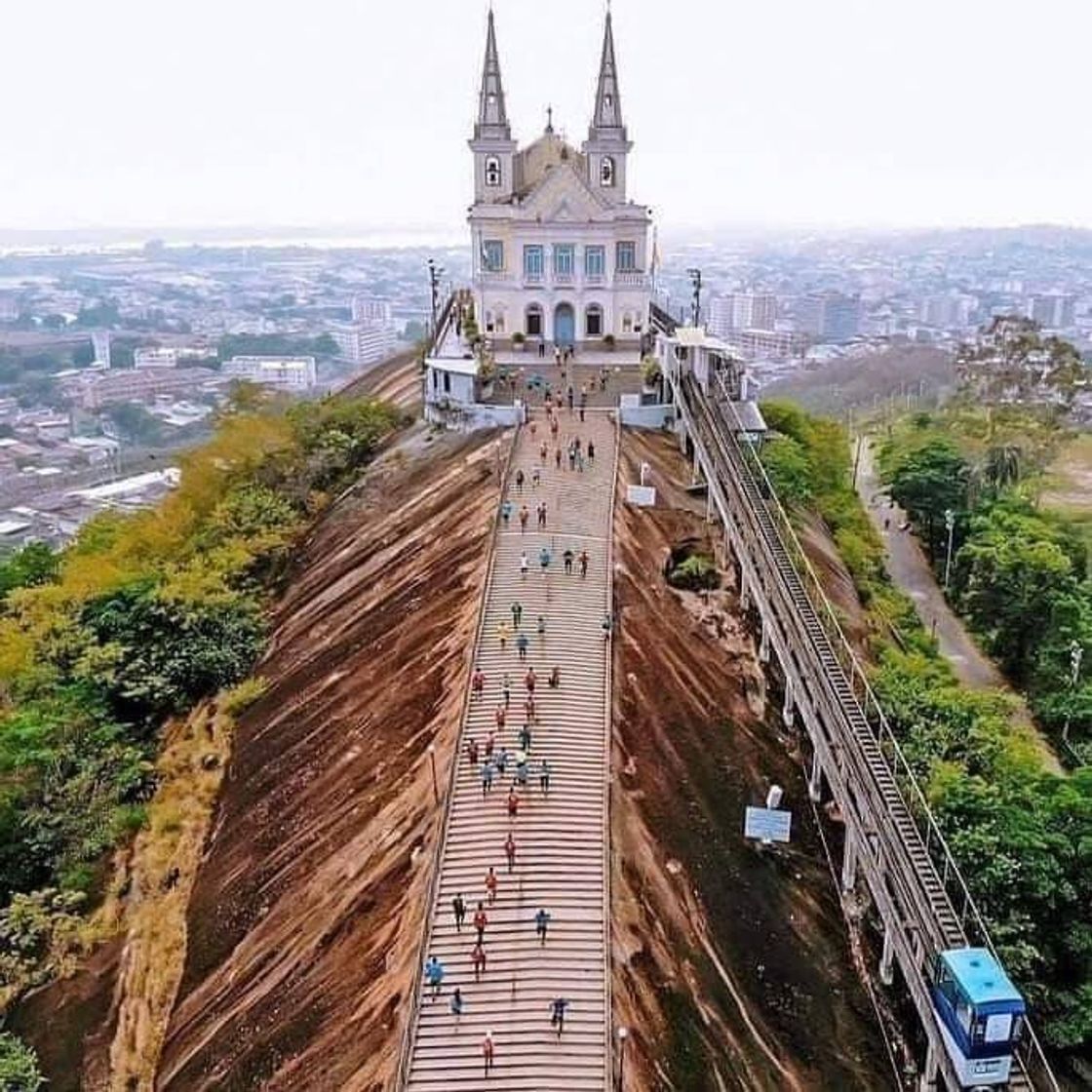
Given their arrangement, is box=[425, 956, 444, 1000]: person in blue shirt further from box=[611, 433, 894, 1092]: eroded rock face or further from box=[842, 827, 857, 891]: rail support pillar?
box=[842, 827, 857, 891]: rail support pillar

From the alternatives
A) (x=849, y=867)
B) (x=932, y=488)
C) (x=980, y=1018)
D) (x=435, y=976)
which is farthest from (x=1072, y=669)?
(x=435, y=976)

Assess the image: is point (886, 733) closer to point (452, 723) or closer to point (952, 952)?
point (952, 952)

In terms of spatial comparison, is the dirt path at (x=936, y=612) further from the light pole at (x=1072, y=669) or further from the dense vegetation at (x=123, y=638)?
the dense vegetation at (x=123, y=638)

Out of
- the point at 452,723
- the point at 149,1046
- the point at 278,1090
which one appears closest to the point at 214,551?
the point at 452,723

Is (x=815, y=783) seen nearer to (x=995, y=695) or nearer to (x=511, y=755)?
(x=995, y=695)

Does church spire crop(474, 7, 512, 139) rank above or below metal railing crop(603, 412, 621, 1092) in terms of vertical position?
above

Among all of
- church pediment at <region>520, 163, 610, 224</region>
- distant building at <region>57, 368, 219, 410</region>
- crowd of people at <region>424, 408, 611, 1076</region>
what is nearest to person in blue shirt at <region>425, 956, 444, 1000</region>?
crowd of people at <region>424, 408, 611, 1076</region>
